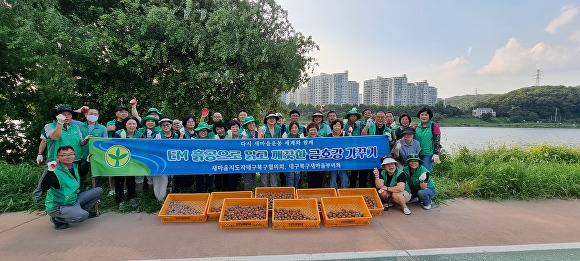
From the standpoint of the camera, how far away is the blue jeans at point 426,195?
14.3ft

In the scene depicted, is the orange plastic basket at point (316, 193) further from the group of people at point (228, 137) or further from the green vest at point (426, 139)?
the green vest at point (426, 139)

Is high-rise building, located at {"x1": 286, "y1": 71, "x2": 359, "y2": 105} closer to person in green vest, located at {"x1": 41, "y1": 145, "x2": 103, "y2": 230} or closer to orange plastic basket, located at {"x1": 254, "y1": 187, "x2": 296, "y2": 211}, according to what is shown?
orange plastic basket, located at {"x1": 254, "y1": 187, "x2": 296, "y2": 211}

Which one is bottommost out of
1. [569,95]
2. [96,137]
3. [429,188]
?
[429,188]

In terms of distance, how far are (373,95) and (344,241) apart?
41347 millimetres

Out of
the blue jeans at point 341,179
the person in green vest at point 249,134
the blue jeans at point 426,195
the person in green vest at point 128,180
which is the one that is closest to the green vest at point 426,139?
the blue jeans at point 426,195

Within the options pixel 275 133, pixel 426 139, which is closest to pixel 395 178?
pixel 426 139

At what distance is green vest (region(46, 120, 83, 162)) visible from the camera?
4066 millimetres

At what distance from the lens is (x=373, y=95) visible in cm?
4225

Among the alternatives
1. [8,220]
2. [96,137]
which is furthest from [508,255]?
[8,220]

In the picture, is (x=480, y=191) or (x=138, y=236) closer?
(x=138, y=236)

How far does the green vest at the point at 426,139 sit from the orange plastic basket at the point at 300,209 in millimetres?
2265

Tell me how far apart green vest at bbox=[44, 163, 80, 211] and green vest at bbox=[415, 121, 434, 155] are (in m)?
5.31

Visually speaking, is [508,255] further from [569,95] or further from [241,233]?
[569,95]

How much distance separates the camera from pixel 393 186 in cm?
429
